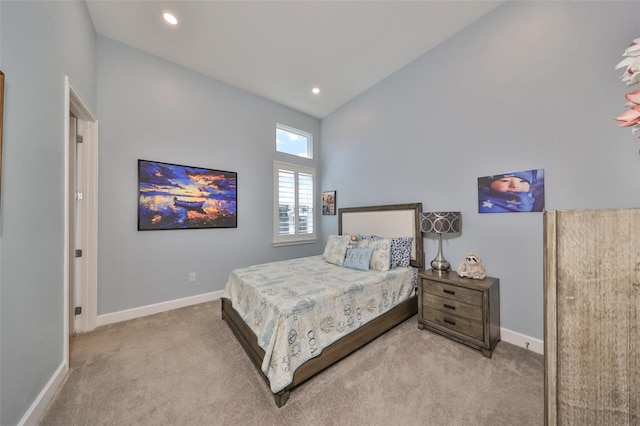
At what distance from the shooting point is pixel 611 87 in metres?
1.77

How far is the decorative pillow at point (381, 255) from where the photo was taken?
2744mm

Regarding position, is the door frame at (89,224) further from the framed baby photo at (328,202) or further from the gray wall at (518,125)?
the gray wall at (518,125)

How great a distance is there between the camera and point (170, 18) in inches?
94.3

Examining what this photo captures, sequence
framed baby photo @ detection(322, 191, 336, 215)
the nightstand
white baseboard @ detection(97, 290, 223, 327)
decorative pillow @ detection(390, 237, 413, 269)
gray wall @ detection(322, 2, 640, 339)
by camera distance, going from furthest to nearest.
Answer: framed baby photo @ detection(322, 191, 336, 215) → decorative pillow @ detection(390, 237, 413, 269) → white baseboard @ detection(97, 290, 223, 327) → the nightstand → gray wall @ detection(322, 2, 640, 339)

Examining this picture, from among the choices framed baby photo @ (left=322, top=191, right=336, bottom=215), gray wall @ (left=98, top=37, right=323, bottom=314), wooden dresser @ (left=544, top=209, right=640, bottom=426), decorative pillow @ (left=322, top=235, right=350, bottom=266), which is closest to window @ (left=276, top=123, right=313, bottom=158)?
gray wall @ (left=98, top=37, right=323, bottom=314)

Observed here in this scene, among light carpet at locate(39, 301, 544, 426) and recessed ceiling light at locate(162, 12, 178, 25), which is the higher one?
recessed ceiling light at locate(162, 12, 178, 25)

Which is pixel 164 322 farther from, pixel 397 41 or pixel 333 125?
pixel 397 41

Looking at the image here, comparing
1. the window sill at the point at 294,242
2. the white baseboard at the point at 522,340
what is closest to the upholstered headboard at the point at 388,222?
the window sill at the point at 294,242

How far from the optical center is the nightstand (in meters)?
2.04

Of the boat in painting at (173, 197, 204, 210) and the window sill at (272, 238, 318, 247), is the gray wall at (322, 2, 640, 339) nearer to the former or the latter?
the window sill at (272, 238, 318, 247)

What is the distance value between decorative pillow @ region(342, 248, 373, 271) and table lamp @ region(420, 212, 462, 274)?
73 centimetres

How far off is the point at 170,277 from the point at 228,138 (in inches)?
86.8

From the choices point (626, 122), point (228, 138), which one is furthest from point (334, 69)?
point (626, 122)

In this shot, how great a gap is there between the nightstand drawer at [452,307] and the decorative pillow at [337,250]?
1088mm
